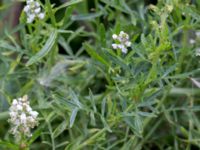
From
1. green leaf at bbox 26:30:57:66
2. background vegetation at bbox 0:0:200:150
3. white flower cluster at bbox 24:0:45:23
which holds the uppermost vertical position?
white flower cluster at bbox 24:0:45:23

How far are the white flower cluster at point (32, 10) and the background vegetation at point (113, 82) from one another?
0.03 ft

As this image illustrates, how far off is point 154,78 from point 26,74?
0.28 metres

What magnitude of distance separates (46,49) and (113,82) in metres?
0.12

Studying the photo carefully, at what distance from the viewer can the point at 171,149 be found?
34.6 inches

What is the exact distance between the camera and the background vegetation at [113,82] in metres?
0.69

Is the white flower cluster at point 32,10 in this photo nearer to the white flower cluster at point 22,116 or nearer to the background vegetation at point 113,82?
the background vegetation at point 113,82

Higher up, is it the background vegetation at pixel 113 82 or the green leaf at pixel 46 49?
the green leaf at pixel 46 49

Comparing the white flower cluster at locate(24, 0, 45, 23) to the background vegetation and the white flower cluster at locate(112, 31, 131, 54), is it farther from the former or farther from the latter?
the white flower cluster at locate(112, 31, 131, 54)

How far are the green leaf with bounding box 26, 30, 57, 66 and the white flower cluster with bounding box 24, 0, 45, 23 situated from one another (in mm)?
33

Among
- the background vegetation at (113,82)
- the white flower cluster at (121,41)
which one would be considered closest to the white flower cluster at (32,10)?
the background vegetation at (113,82)

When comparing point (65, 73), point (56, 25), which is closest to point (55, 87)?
point (65, 73)

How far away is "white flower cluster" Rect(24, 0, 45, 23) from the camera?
723mm

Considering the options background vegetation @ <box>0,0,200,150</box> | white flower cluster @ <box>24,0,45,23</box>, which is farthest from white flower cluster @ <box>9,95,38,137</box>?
white flower cluster @ <box>24,0,45,23</box>

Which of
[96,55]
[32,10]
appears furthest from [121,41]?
[32,10]
